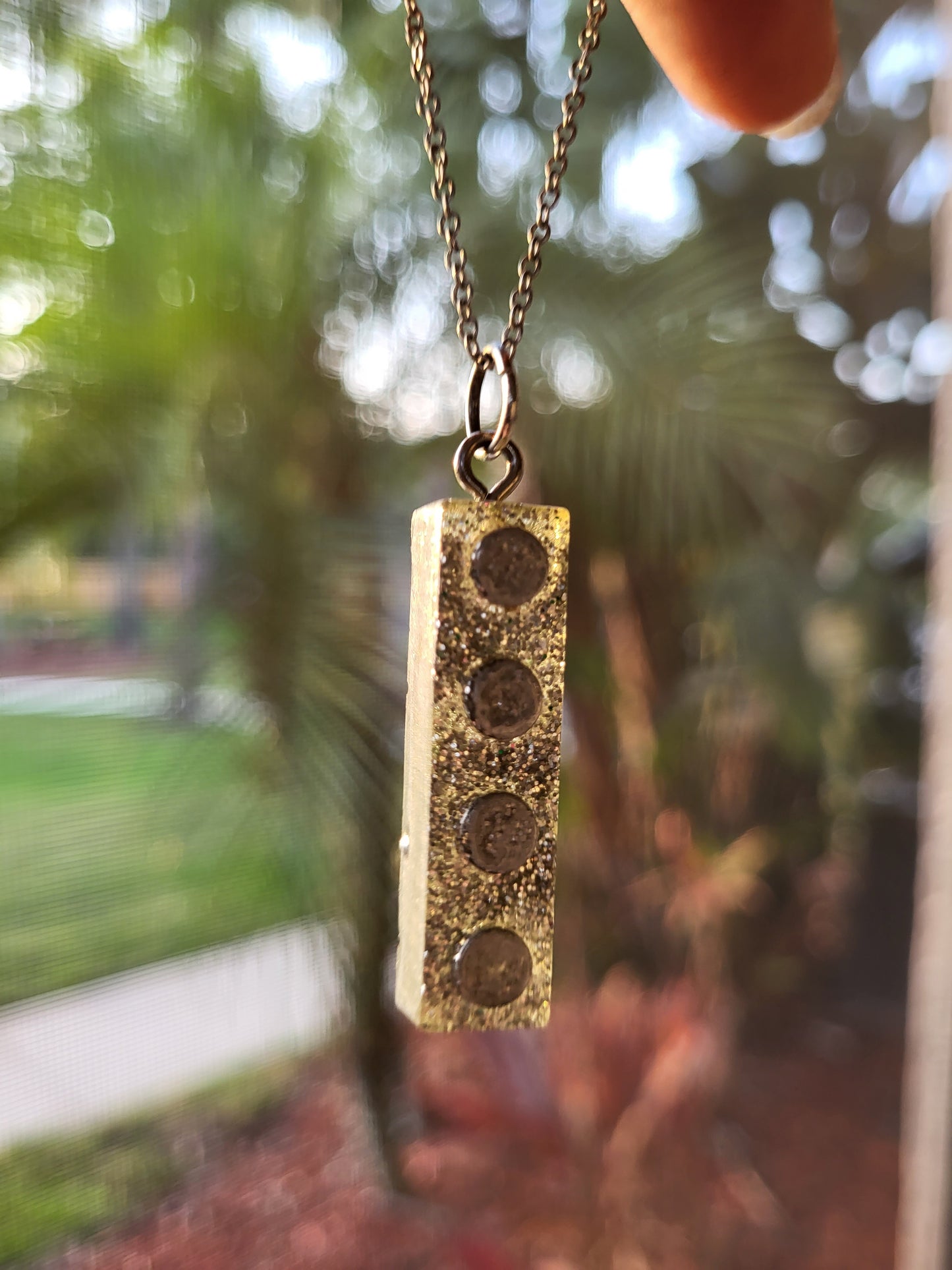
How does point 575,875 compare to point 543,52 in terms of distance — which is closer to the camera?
point 543,52

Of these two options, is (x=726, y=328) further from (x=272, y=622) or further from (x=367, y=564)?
(x=272, y=622)

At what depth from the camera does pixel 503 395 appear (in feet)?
1.60

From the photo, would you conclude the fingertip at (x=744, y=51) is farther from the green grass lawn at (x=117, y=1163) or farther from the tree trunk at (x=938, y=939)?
the green grass lawn at (x=117, y=1163)

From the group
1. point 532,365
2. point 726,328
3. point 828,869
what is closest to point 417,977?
point 532,365

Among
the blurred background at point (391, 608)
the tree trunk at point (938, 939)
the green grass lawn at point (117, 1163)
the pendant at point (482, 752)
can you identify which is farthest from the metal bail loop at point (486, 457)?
the green grass lawn at point (117, 1163)

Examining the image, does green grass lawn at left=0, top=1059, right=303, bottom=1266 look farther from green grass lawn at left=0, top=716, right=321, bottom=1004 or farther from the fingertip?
the fingertip

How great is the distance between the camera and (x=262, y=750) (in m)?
1.17

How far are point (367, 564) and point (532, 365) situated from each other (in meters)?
0.39

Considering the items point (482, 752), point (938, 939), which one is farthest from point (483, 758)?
point (938, 939)

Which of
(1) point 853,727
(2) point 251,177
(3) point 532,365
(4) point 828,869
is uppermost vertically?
(2) point 251,177

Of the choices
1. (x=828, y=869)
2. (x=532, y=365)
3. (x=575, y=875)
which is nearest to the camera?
(x=532, y=365)

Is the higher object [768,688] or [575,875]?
[768,688]

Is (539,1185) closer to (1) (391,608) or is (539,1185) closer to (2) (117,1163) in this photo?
(2) (117,1163)

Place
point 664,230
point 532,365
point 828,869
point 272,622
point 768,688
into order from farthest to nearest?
point 828,869 → point 768,688 → point 664,230 → point 532,365 → point 272,622
